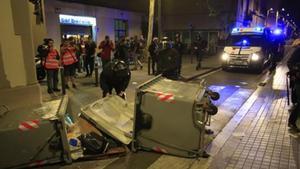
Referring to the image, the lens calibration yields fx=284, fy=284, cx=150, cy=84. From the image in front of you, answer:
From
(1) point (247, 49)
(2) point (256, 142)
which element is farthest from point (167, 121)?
(1) point (247, 49)

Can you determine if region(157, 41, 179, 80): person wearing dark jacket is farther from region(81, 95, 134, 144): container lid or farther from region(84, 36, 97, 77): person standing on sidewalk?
region(84, 36, 97, 77): person standing on sidewalk

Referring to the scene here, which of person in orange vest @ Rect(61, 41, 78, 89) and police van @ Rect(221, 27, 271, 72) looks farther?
police van @ Rect(221, 27, 271, 72)

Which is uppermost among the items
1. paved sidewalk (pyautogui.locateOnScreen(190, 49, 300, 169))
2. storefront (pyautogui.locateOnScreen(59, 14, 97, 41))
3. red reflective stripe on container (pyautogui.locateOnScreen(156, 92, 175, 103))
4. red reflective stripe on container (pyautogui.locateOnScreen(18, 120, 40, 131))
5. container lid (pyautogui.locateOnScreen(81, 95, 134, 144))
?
storefront (pyautogui.locateOnScreen(59, 14, 97, 41))

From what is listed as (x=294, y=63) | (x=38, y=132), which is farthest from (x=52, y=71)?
(x=294, y=63)

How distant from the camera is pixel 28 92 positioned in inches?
294

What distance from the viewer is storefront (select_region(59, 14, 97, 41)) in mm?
19216

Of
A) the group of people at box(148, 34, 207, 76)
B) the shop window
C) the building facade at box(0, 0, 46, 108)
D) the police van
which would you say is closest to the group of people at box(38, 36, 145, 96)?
the group of people at box(148, 34, 207, 76)

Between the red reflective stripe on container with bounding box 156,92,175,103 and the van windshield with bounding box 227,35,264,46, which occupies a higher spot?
the van windshield with bounding box 227,35,264,46

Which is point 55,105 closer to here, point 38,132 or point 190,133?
point 38,132

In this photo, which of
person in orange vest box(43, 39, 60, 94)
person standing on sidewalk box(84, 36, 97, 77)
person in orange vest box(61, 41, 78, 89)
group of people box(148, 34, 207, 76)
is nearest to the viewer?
group of people box(148, 34, 207, 76)

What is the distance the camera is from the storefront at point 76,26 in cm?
1922

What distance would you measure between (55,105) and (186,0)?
94.7ft

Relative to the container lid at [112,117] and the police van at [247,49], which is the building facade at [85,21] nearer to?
the police van at [247,49]

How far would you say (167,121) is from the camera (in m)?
4.80
